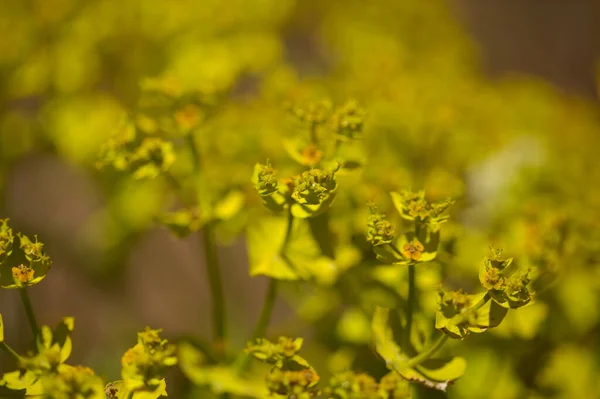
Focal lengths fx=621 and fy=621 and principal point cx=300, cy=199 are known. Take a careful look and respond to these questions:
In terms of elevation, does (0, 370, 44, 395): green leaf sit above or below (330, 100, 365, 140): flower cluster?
below

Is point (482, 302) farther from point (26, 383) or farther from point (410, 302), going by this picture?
point (26, 383)

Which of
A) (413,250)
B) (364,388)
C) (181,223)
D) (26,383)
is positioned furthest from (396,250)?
(26,383)

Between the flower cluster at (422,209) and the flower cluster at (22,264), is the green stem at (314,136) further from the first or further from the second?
the flower cluster at (22,264)

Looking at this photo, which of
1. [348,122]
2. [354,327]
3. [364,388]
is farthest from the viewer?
[354,327]

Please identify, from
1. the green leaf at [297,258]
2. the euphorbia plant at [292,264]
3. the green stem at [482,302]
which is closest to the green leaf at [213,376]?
the euphorbia plant at [292,264]

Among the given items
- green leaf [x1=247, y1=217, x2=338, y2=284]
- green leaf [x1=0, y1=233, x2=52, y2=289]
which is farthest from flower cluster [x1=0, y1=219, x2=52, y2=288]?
green leaf [x1=247, y1=217, x2=338, y2=284]

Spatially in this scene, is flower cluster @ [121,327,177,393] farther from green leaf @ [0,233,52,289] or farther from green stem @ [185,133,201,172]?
green stem @ [185,133,201,172]

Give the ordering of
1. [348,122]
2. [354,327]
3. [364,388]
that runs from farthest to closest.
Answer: [354,327], [348,122], [364,388]
